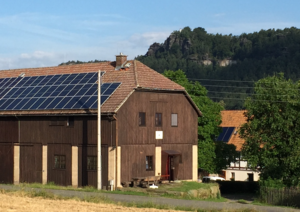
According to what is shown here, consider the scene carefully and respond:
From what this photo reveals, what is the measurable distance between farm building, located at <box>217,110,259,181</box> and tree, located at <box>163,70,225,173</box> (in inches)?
296

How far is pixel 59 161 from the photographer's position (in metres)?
44.2

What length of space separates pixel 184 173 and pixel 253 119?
37.3 feet

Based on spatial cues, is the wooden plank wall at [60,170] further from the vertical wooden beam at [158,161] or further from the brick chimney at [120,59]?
the brick chimney at [120,59]

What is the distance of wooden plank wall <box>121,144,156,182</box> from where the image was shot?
41.9 m

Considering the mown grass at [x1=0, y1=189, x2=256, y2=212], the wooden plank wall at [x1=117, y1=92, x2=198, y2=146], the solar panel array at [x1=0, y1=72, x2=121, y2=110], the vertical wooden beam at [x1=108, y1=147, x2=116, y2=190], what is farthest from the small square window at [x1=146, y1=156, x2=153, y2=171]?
the mown grass at [x1=0, y1=189, x2=256, y2=212]

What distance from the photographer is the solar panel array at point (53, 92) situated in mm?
43656

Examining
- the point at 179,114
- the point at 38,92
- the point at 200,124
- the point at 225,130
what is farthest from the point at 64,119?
the point at 225,130

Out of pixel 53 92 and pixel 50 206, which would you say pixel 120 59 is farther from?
pixel 50 206

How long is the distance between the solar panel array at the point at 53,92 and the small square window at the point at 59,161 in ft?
12.2

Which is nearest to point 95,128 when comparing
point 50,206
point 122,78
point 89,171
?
point 89,171

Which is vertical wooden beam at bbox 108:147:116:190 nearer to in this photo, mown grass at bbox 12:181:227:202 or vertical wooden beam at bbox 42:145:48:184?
mown grass at bbox 12:181:227:202

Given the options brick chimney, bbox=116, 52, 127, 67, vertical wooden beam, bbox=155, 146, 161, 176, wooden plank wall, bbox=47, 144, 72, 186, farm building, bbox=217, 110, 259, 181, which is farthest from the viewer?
farm building, bbox=217, 110, 259, 181

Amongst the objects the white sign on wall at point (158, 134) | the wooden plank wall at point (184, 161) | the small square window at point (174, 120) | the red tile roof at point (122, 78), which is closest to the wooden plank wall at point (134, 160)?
the white sign on wall at point (158, 134)

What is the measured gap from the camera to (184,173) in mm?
46844
